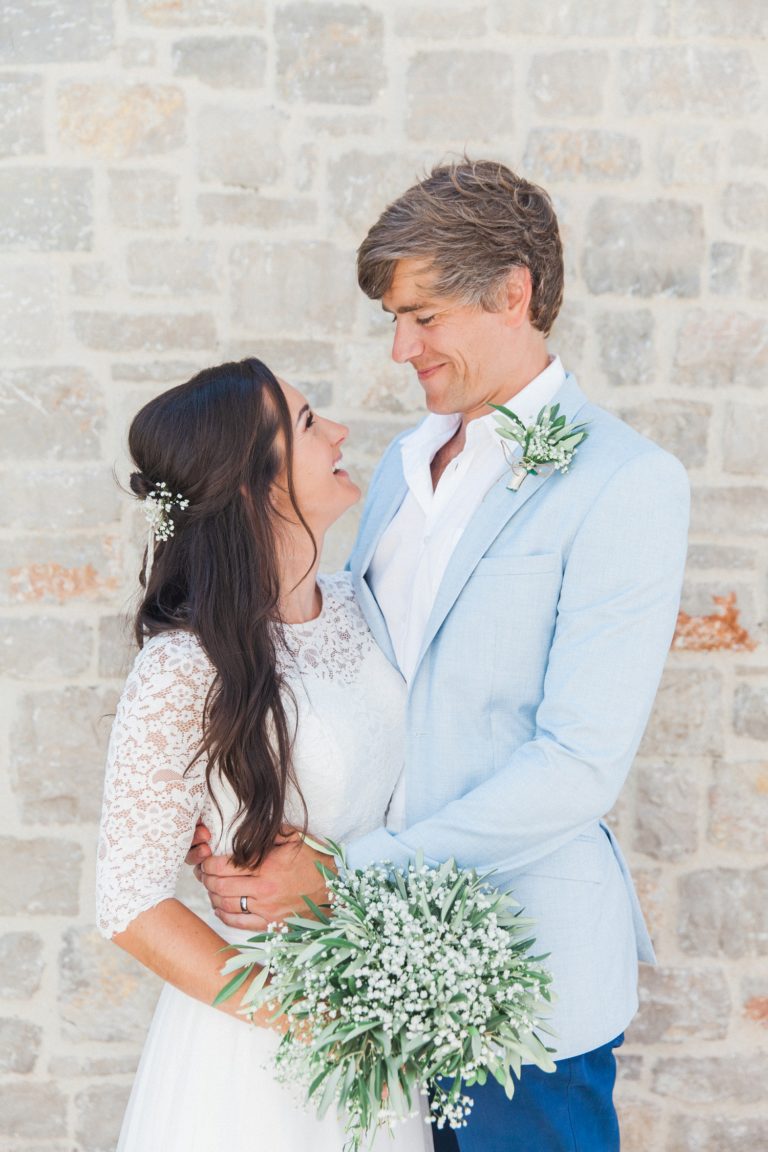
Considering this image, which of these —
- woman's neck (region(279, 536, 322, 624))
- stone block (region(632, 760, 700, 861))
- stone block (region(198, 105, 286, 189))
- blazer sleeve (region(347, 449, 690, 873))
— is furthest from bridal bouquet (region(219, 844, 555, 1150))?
stone block (region(198, 105, 286, 189))

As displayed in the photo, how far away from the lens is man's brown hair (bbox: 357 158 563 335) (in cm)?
204

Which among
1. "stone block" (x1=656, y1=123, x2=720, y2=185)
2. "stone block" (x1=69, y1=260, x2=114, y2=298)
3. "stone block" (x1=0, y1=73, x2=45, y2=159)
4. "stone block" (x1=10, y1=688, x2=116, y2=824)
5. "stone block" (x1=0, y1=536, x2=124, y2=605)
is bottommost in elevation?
"stone block" (x1=10, y1=688, x2=116, y2=824)

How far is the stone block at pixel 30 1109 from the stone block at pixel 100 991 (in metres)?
0.19

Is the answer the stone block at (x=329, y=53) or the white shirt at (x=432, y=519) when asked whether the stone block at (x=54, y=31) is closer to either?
the stone block at (x=329, y=53)

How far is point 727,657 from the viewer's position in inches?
119

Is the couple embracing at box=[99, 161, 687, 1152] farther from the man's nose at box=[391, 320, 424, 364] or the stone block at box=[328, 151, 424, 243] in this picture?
the stone block at box=[328, 151, 424, 243]

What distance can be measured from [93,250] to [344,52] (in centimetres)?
87

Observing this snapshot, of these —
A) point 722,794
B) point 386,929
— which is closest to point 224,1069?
point 386,929

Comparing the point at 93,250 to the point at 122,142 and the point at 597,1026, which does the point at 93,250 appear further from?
the point at 597,1026

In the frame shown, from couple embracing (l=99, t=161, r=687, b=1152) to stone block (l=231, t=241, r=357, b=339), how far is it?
0.81 meters

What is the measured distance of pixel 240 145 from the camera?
292cm

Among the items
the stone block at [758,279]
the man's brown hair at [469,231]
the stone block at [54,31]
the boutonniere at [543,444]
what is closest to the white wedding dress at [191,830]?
the boutonniere at [543,444]

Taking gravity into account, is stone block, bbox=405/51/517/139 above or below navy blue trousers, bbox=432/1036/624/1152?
above

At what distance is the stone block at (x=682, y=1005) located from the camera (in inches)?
122
